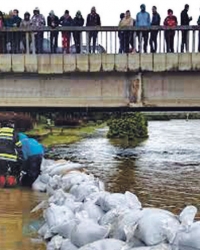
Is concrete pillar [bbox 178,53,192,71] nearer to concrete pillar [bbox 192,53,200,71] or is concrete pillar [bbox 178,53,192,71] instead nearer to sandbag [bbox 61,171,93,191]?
concrete pillar [bbox 192,53,200,71]

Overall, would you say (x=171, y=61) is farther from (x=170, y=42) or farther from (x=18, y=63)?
(x=18, y=63)

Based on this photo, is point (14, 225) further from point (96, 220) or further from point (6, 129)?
point (6, 129)

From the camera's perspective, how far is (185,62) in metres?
15.0

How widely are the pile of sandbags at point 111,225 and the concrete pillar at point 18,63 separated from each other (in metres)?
5.82

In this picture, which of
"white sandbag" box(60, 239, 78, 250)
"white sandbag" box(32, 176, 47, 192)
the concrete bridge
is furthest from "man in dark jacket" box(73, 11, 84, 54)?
"white sandbag" box(60, 239, 78, 250)

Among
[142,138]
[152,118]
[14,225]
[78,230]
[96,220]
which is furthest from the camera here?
[152,118]

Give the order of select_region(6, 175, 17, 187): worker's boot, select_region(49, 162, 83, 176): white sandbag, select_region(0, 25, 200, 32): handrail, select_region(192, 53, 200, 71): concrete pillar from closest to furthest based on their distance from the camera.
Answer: select_region(6, 175, 17, 187): worker's boot, select_region(49, 162, 83, 176): white sandbag, select_region(0, 25, 200, 32): handrail, select_region(192, 53, 200, 71): concrete pillar

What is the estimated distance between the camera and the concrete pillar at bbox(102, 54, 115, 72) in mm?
15086

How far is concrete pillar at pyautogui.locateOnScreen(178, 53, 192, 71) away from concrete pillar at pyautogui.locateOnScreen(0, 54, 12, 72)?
12.9 ft

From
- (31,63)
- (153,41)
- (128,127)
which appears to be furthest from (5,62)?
(128,127)

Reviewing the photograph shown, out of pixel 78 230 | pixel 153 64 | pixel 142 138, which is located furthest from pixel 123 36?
pixel 142 138

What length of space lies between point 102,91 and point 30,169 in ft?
12.0

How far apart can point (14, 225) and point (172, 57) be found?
7.16 metres

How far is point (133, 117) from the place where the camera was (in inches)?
1329
